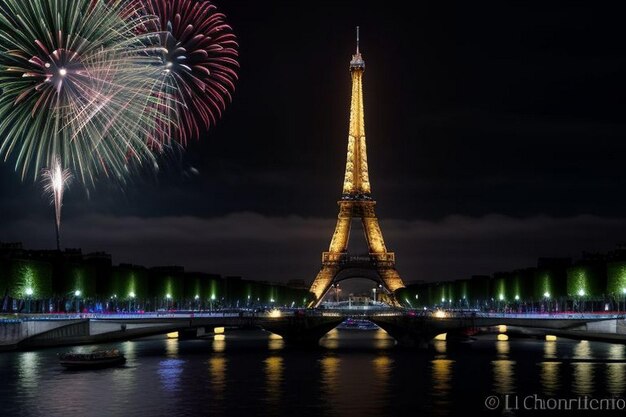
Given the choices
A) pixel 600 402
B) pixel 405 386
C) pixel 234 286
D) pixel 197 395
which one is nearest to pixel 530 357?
pixel 405 386

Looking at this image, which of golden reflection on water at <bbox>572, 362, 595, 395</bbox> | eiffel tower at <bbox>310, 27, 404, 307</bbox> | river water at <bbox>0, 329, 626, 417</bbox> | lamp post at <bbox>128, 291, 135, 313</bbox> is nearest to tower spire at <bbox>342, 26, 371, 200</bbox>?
eiffel tower at <bbox>310, 27, 404, 307</bbox>

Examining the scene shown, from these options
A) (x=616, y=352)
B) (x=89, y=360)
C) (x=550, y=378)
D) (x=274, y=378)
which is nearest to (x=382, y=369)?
(x=274, y=378)

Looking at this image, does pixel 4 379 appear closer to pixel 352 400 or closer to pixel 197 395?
pixel 197 395

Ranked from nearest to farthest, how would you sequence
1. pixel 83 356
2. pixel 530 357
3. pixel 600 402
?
pixel 600 402 → pixel 83 356 → pixel 530 357

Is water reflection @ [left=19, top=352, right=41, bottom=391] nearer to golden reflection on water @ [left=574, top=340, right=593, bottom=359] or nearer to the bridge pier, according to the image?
the bridge pier

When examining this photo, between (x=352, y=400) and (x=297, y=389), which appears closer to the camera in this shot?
(x=352, y=400)
